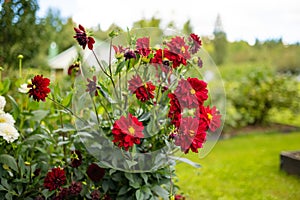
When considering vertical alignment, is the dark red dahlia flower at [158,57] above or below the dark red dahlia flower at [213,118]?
above

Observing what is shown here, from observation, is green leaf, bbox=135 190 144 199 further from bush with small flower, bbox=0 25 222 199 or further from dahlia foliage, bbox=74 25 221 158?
dahlia foliage, bbox=74 25 221 158

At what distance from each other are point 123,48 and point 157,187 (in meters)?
0.55

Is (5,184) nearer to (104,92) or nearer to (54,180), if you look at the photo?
(54,180)

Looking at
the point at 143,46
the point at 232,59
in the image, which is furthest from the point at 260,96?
the point at 232,59

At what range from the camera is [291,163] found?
2.48 meters

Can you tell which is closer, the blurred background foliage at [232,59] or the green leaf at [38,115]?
the green leaf at [38,115]

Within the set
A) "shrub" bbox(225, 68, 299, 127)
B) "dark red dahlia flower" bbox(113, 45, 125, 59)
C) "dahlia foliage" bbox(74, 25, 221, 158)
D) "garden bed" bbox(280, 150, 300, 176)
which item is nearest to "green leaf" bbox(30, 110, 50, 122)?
"dahlia foliage" bbox(74, 25, 221, 158)

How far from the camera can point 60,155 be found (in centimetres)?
168

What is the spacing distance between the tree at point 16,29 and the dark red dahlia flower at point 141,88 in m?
1.23

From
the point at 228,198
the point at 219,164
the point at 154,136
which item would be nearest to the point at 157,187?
the point at 154,136

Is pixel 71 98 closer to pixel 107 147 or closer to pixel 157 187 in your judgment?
pixel 107 147

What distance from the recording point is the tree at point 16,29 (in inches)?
89.1

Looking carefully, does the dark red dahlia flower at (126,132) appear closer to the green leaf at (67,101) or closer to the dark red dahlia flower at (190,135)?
the dark red dahlia flower at (190,135)

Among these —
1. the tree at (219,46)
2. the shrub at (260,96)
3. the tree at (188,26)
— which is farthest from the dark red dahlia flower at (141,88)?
the tree at (219,46)
